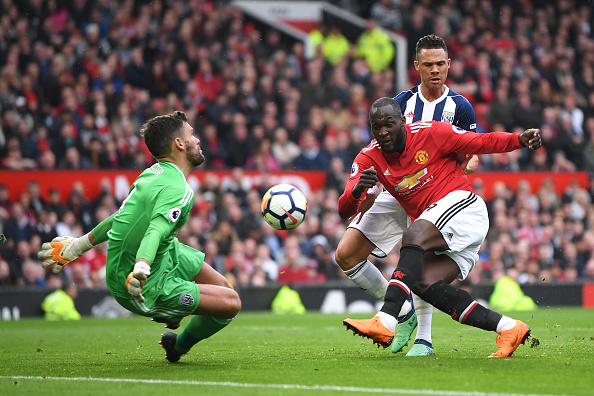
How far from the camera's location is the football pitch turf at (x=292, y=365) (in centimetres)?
470

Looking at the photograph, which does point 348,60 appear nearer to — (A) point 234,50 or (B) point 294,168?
(A) point 234,50

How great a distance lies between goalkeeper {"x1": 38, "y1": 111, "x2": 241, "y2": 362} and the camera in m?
5.63

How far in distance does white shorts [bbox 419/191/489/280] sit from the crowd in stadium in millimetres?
8190

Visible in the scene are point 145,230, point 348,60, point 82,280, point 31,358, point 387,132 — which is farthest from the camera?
point 348,60

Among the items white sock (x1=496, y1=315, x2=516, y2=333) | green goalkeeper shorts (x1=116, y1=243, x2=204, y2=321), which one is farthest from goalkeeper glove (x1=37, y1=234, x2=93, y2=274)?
white sock (x1=496, y1=315, x2=516, y2=333)

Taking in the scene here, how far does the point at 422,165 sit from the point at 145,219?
2.01 metres

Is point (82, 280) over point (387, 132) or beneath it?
beneath

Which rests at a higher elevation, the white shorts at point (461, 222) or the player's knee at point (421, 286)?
the white shorts at point (461, 222)

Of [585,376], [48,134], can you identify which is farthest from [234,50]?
[585,376]

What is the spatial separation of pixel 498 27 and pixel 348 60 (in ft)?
14.0

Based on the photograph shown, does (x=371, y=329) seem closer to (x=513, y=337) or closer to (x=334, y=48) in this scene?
(x=513, y=337)

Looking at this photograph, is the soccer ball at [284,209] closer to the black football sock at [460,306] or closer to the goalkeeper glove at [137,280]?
the black football sock at [460,306]

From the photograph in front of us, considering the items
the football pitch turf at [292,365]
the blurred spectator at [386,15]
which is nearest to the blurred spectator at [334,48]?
the blurred spectator at [386,15]

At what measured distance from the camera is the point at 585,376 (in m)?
4.98
